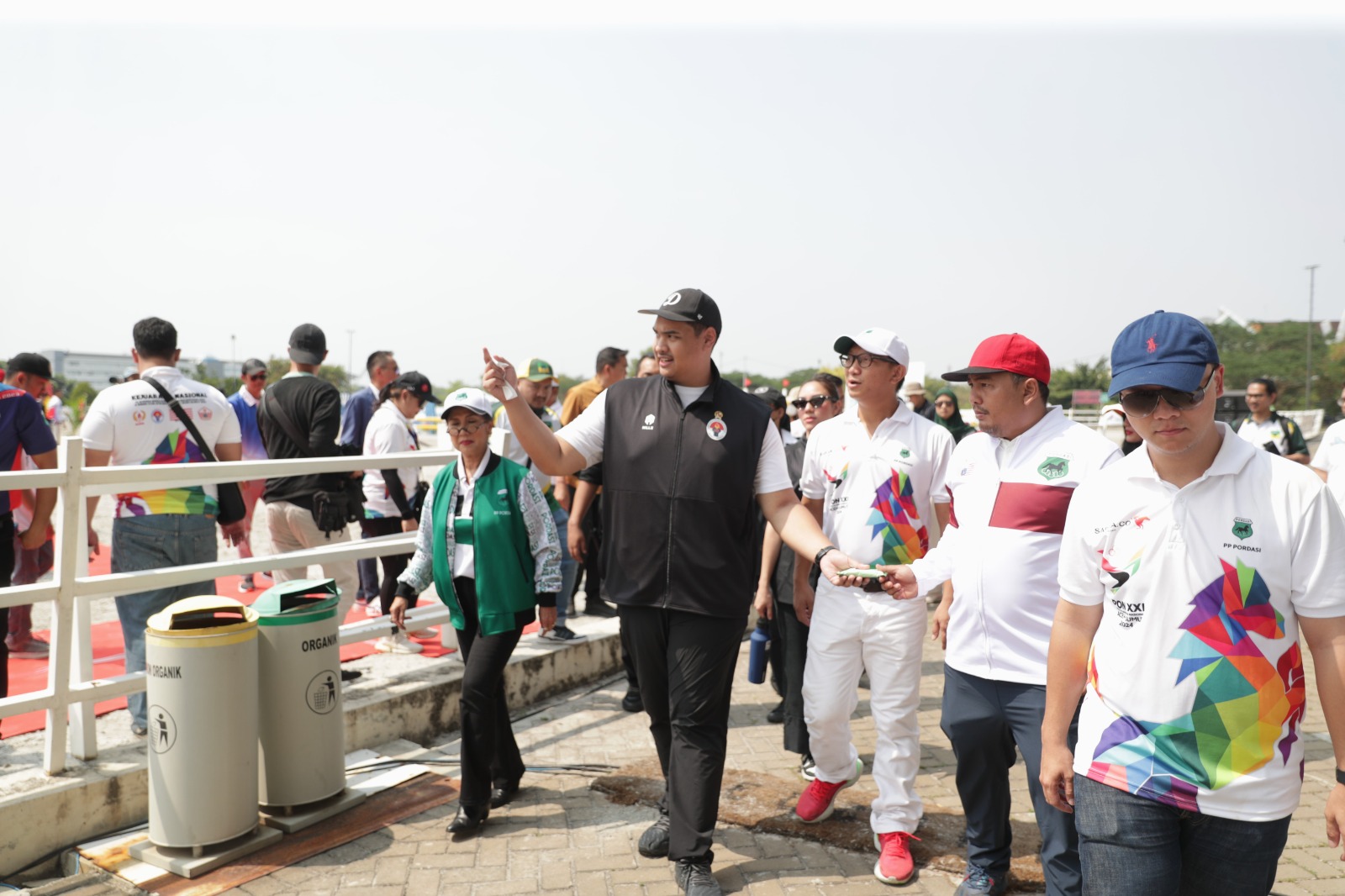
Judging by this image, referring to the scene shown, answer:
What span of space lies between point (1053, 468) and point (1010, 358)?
1.53ft

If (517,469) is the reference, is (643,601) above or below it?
below

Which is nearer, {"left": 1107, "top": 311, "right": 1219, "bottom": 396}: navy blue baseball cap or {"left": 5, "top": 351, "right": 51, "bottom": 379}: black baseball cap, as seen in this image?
{"left": 1107, "top": 311, "right": 1219, "bottom": 396}: navy blue baseball cap

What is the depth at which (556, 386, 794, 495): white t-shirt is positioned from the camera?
428 centimetres

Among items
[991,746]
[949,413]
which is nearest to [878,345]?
[991,746]

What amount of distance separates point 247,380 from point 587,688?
4.92 m

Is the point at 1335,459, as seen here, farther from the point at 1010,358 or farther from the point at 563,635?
the point at 563,635

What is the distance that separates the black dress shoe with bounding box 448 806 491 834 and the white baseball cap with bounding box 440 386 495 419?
1.84 m

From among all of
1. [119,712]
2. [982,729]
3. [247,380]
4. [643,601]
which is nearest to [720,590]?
[643,601]

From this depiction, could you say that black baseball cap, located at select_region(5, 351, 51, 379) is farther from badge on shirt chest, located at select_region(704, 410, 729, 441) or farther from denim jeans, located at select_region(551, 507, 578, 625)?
badge on shirt chest, located at select_region(704, 410, 729, 441)

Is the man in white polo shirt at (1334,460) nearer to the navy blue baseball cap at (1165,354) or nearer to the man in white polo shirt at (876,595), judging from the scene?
the man in white polo shirt at (876,595)

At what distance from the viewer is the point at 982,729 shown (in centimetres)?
379

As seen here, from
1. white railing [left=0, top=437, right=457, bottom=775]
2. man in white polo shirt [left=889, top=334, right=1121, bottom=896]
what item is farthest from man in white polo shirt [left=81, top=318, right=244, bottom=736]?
man in white polo shirt [left=889, top=334, right=1121, bottom=896]

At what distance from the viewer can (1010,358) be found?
389cm

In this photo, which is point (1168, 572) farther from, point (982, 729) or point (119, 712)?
point (119, 712)
